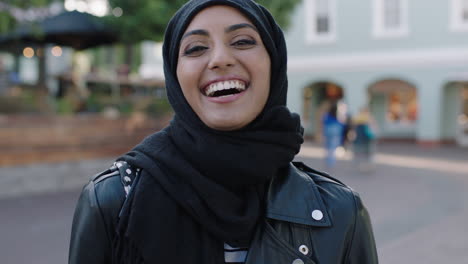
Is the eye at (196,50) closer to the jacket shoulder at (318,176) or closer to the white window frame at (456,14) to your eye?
the jacket shoulder at (318,176)

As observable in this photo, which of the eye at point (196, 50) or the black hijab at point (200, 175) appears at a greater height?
the eye at point (196, 50)

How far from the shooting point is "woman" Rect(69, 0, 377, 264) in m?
1.50

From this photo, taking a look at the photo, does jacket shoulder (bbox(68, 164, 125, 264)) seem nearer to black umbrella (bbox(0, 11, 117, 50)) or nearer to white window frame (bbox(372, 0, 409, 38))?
black umbrella (bbox(0, 11, 117, 50))

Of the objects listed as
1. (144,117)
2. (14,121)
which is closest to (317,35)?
(144,117)

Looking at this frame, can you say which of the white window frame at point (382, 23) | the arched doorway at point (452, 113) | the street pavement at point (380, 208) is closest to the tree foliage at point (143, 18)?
the street pavement at point (380, 208)

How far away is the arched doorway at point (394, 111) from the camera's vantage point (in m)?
21.7

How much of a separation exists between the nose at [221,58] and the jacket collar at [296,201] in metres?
0.45

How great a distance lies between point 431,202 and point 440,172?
4354 millimetres

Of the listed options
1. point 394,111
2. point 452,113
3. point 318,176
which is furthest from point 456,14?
point 318,176

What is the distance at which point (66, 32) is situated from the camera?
1154cm

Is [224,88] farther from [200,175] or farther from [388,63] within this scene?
[388,63]

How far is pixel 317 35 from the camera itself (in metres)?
21.5

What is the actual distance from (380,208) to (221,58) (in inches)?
284

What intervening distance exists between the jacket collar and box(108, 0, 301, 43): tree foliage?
10.0 meters
